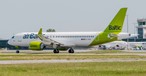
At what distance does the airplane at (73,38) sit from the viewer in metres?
81.4

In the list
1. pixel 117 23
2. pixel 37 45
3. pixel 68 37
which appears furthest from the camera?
pixel 68 37

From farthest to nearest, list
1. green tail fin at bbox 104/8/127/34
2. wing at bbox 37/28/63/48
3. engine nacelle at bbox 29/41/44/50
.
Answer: engine nacelle at bbox 29/41/44/50
wing at bbox 37/28/63/48
green tail fin at bbox 104/8/127/34

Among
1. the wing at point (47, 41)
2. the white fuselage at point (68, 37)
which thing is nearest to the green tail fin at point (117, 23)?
the white fuselage at point (68, 37)

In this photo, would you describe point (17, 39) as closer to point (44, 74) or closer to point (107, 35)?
point (107, 35)

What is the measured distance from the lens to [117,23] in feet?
268

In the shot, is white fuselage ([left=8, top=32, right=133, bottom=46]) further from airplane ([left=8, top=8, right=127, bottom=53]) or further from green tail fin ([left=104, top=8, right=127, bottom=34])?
green tail fin ([left=104, top=8, right=127, bottom=34])

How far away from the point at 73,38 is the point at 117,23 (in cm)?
906

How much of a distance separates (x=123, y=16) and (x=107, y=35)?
4.45 metres

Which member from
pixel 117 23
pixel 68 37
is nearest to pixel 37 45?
pixel 68 37

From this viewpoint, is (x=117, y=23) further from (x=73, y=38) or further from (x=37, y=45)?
(x=37, y=45)

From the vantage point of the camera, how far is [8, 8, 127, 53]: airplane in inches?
3204

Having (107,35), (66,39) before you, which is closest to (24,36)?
(66,39)

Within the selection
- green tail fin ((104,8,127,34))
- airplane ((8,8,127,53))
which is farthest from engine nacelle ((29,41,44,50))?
green tail fin ((104,8,127,34))

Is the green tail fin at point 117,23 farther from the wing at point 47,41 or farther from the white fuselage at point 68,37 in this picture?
the wing at point 47,41
